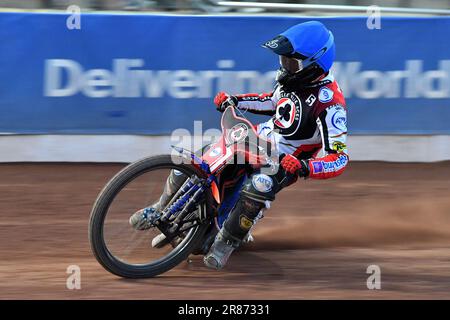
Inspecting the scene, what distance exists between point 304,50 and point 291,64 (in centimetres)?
16

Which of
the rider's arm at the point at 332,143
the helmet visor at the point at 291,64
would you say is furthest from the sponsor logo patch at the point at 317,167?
the helmet visor at the point at 291,64

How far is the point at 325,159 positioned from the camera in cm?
514

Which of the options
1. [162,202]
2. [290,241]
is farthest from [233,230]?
[290,241]

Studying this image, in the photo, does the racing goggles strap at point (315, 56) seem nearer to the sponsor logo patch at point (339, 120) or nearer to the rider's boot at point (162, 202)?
the sponsor logo patch at point (339, 120)

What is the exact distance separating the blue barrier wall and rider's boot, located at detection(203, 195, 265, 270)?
335cm

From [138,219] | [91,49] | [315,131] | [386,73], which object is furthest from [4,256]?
[386,73]

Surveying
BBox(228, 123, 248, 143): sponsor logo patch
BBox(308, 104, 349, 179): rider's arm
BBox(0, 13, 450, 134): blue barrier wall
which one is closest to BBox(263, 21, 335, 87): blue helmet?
BBox(308, 104, 349, 179): rider's arm

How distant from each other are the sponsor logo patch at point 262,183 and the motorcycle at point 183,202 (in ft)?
0.40

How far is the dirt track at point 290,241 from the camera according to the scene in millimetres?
5160

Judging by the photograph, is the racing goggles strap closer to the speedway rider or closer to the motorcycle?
the speedway rider

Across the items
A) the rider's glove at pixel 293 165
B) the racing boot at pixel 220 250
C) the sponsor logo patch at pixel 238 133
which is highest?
the sponsor logo patch at pixel 238 133

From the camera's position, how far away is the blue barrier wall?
833 cm

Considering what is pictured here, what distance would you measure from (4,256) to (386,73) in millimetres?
4854

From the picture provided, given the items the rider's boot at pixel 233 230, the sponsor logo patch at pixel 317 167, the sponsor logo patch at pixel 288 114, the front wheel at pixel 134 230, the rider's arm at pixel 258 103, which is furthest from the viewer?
the rider's arm at pixel 258 103
